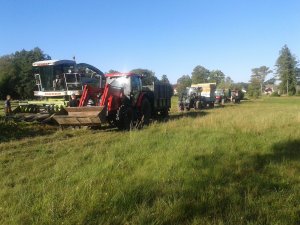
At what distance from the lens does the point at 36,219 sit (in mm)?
4117

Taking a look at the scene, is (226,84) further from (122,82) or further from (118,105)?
(118,105)

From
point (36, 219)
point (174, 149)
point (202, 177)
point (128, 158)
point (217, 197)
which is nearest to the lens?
point (36, 219)

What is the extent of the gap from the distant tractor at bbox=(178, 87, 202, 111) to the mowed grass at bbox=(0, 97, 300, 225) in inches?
751

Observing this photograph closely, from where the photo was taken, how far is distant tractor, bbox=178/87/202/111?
94.7 feet

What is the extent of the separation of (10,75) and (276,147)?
2300 inches

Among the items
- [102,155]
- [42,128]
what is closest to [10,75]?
[42,128]

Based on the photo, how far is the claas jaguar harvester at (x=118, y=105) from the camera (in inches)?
492

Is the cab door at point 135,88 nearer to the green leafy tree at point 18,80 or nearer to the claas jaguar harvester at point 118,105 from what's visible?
the claas jaguar harvester at point 118,105

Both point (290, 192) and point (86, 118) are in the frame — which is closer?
point (290, 192)

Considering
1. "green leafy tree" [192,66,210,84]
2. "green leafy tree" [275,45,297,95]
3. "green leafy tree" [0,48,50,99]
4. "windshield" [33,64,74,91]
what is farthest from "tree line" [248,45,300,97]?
"windshield" [33,64,74,91]

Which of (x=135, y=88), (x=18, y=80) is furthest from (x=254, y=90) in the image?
(x=135, y=88)

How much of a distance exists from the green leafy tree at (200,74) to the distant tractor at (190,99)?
95.6 m

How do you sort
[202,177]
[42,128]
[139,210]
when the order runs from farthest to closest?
[42,128] → [202,177] → [139,210]

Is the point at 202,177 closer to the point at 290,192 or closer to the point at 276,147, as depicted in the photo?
the point at 290,192
